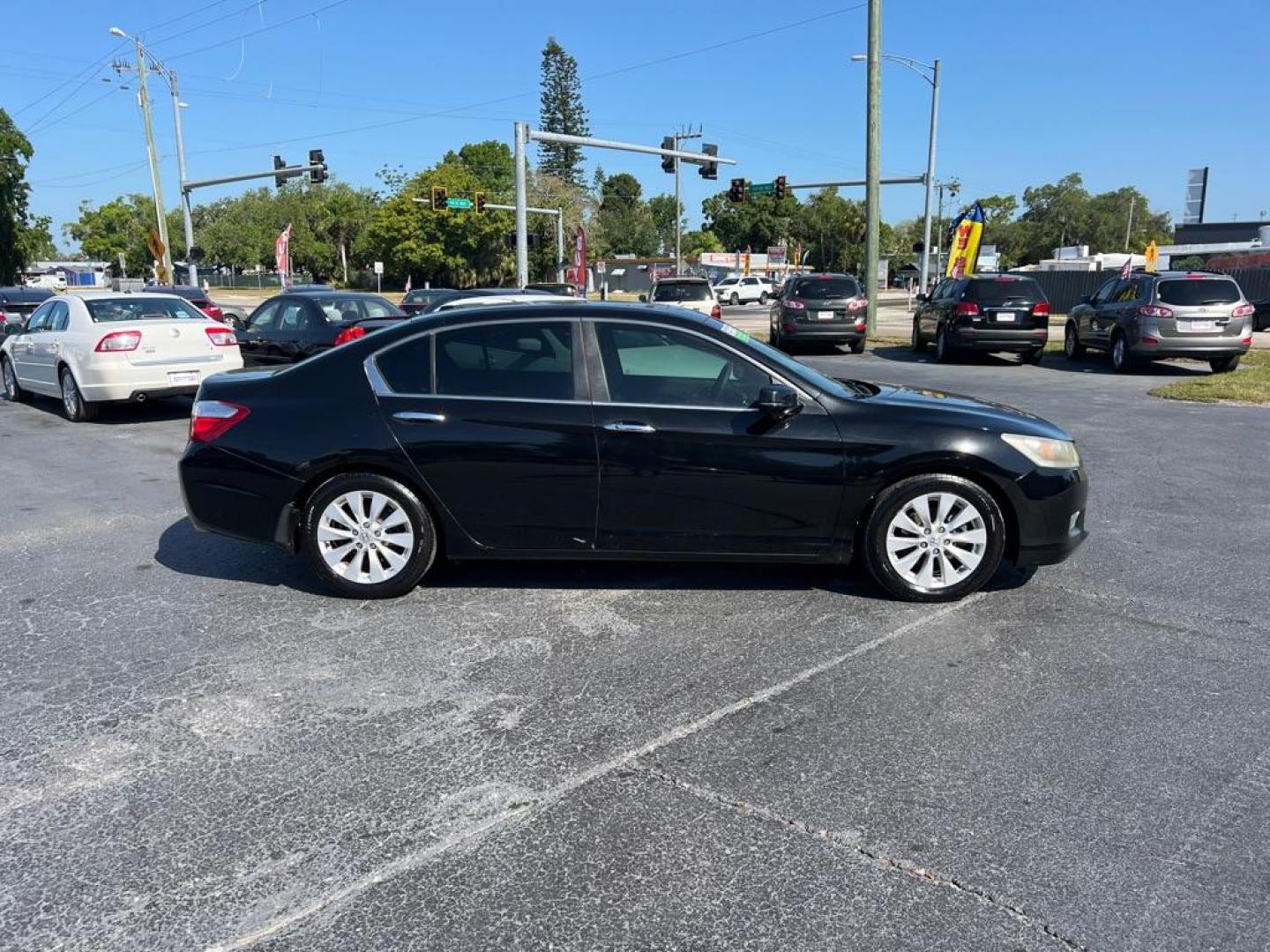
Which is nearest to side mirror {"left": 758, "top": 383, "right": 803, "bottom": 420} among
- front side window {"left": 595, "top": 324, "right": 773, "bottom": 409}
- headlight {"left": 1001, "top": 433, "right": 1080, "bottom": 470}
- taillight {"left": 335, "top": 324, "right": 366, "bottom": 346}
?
front side window {"left": 595, "top": 324, "right": 773, "bottom": 409}

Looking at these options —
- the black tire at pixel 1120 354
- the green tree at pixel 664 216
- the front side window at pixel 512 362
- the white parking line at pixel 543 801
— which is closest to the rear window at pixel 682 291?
the black tire at pixel 1120 354

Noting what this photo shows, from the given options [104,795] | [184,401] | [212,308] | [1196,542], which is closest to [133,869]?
[104,795]

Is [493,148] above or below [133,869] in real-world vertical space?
above

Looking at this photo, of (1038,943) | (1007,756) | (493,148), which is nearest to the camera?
(1038,943)

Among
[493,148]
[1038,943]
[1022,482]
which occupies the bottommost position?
[1038,943]

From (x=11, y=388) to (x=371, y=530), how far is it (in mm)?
11598

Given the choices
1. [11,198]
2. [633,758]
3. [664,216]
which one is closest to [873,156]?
[633,758]

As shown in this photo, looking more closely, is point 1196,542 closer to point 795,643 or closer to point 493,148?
point 795,643

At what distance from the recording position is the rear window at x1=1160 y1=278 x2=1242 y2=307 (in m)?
15.1

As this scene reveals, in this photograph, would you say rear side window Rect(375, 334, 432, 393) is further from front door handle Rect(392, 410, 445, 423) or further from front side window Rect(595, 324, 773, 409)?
front side window Rect(595, 324, 773, 409)

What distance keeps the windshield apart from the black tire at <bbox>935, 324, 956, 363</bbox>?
12730mm

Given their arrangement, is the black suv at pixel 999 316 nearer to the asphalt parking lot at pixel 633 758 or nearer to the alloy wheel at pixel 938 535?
the asphalt parking lot at pixel 633 758

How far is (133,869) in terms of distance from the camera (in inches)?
110

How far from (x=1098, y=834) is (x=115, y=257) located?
129m
